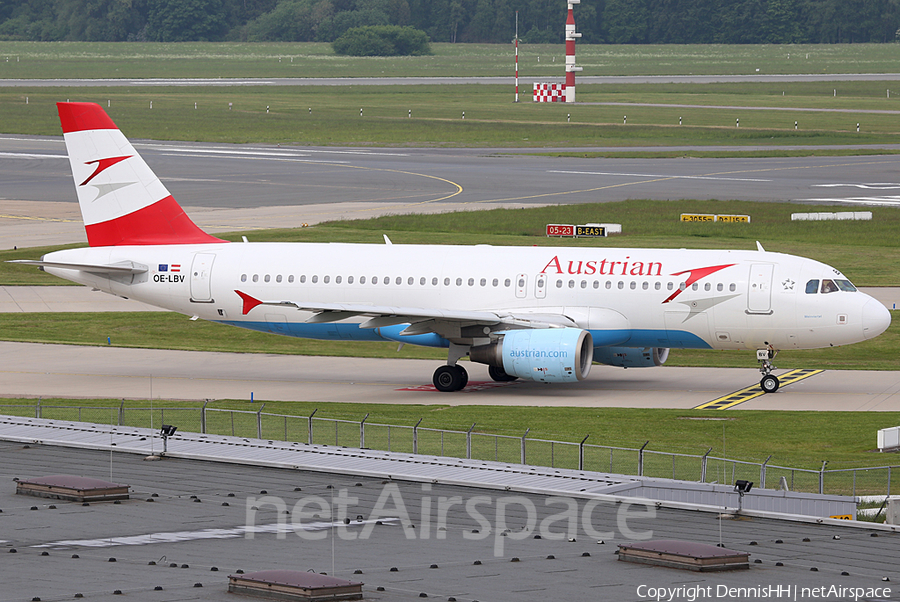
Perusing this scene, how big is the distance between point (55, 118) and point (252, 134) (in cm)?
2984

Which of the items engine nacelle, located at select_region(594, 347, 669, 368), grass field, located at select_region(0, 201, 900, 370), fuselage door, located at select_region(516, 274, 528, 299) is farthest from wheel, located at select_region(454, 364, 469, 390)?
grass field, located at select_region(0, 201, 900, 370)

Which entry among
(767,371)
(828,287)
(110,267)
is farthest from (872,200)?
(110,267)

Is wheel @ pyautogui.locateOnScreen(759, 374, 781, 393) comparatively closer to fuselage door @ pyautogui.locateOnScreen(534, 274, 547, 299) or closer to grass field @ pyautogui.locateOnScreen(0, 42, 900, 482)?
grass field @ pyautogui.locateOnScreen(0, 42, 900, 482)

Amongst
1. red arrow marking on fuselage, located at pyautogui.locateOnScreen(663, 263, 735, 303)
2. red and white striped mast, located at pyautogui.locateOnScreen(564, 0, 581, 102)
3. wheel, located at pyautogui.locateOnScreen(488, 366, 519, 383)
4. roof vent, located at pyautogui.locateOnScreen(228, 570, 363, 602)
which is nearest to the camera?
roof vent, located at pyautogui.locateOnScreen(228, 570, 363, 602)

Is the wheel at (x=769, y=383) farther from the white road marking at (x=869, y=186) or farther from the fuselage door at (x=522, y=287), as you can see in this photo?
the white road marking at (x=869, y=186)

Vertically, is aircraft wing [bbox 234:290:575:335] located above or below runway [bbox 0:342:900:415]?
above

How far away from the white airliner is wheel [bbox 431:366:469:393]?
0.24 feet

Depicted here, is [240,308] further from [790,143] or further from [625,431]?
[790,143]

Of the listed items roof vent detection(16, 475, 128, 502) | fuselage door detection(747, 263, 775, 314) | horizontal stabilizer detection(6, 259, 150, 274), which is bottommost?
roof vent detection(16, 475, 128, 502)

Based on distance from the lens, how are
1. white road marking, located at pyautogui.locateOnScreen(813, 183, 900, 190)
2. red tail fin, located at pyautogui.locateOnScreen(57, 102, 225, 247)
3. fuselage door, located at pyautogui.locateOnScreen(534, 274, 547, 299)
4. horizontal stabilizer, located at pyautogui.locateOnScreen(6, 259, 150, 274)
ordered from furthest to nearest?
white road marking, located at pyautogui.locateOnScreen(813, 183, 900, 190) < red tail fin, located at pyautogui.locateOnScreen(57, 102, 225, 247) < horizontal stabilizer, located at pyautogui.locateOnScreen(6, 259, 150, 274) < fuselage door, located at pyautogui.locateOnScreen(534, 274, 547, 299)

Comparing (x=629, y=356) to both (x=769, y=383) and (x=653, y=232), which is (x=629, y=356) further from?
(x=653, y=232)

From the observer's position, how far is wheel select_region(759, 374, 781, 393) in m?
48.6

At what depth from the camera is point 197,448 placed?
31547mm

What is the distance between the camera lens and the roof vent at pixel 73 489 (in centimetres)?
2522
